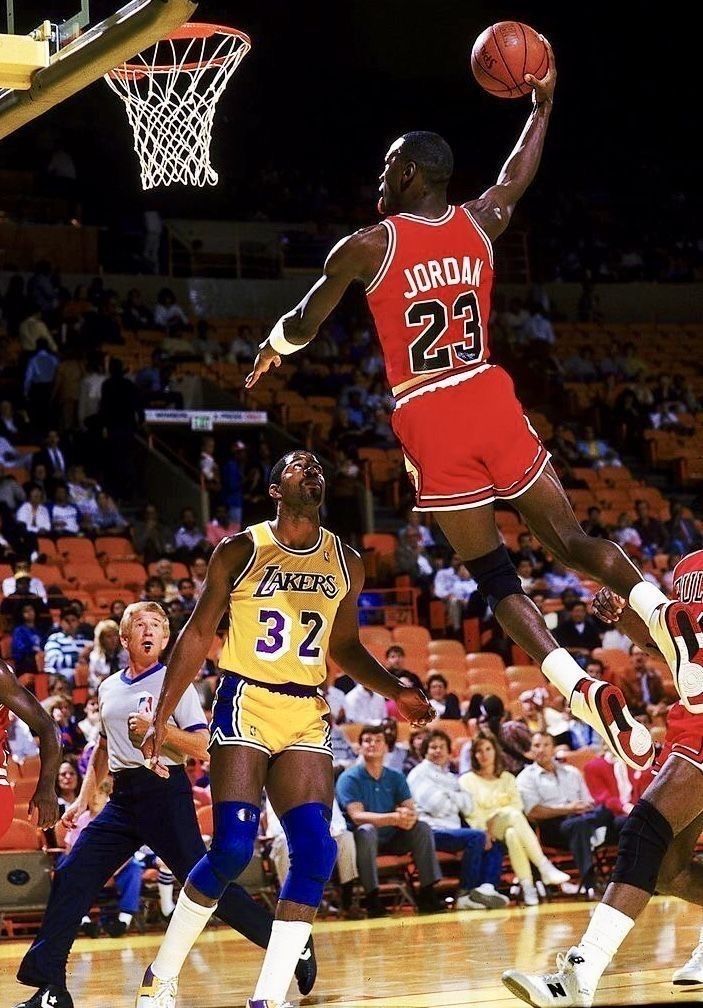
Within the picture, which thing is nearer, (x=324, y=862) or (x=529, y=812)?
(x=324, y=862)

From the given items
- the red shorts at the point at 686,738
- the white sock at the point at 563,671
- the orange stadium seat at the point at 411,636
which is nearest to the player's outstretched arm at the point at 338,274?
the white sock at the point at 563,671

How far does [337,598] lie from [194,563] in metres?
9.18

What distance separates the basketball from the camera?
615cm

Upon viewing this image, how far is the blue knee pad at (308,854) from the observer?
5863 mm

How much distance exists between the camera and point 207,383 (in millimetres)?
20688

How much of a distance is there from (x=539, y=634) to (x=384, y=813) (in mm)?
6019

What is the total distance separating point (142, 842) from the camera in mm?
7121

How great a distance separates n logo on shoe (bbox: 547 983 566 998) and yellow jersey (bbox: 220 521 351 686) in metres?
1.74

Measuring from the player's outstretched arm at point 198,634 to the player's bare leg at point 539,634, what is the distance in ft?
3.18

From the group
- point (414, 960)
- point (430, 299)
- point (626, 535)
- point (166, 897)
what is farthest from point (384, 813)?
point (626, 535)

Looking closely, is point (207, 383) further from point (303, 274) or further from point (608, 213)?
point (608, 213)

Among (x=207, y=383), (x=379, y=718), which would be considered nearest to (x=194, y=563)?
(x=379, y=718)

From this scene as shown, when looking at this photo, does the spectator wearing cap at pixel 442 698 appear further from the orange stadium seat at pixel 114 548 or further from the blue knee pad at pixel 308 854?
the blue knee pad at pixel 308 854

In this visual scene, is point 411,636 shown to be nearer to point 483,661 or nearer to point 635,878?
point 483,661
